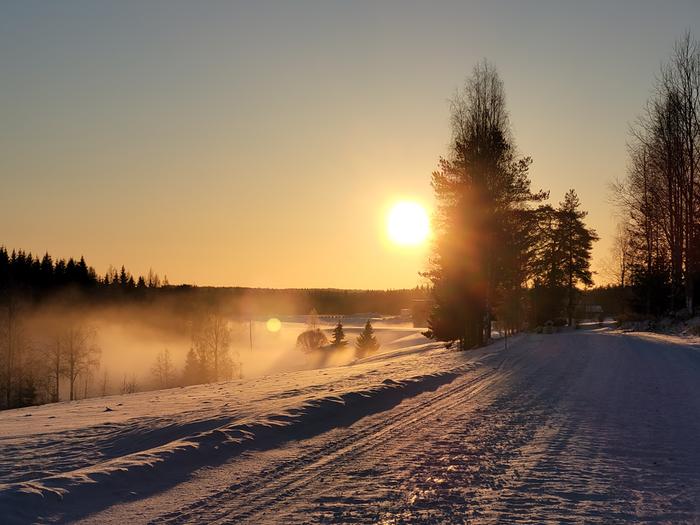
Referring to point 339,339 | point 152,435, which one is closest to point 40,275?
point 339,339

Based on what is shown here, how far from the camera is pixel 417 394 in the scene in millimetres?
12742

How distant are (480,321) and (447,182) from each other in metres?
7.60

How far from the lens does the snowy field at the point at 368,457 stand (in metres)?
5.36

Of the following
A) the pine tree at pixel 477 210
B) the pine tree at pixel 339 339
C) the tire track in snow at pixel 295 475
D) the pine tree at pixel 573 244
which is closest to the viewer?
the tire track in snow at pixel 295 475

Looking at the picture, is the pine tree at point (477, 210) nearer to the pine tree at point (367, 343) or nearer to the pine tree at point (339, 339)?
the pine tree at point (367, 343)

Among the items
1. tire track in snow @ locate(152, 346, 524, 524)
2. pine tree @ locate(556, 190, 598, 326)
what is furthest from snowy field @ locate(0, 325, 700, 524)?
pine tree @ locate(556, 190, 598, 326)

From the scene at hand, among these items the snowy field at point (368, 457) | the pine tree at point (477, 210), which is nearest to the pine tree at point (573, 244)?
the pine tree at point (477, 210)

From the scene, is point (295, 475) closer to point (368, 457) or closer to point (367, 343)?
point (368, 457)

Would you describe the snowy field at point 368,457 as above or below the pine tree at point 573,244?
below

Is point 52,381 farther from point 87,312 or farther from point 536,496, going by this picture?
point 536,496

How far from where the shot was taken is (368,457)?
7.33 metres

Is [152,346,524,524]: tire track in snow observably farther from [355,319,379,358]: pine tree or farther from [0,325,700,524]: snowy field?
[355,319,379,358]: pine tree

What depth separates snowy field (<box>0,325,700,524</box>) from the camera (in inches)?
211

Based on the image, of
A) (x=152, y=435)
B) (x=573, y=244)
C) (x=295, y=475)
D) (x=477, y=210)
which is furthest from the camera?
(x=573, y=244)
